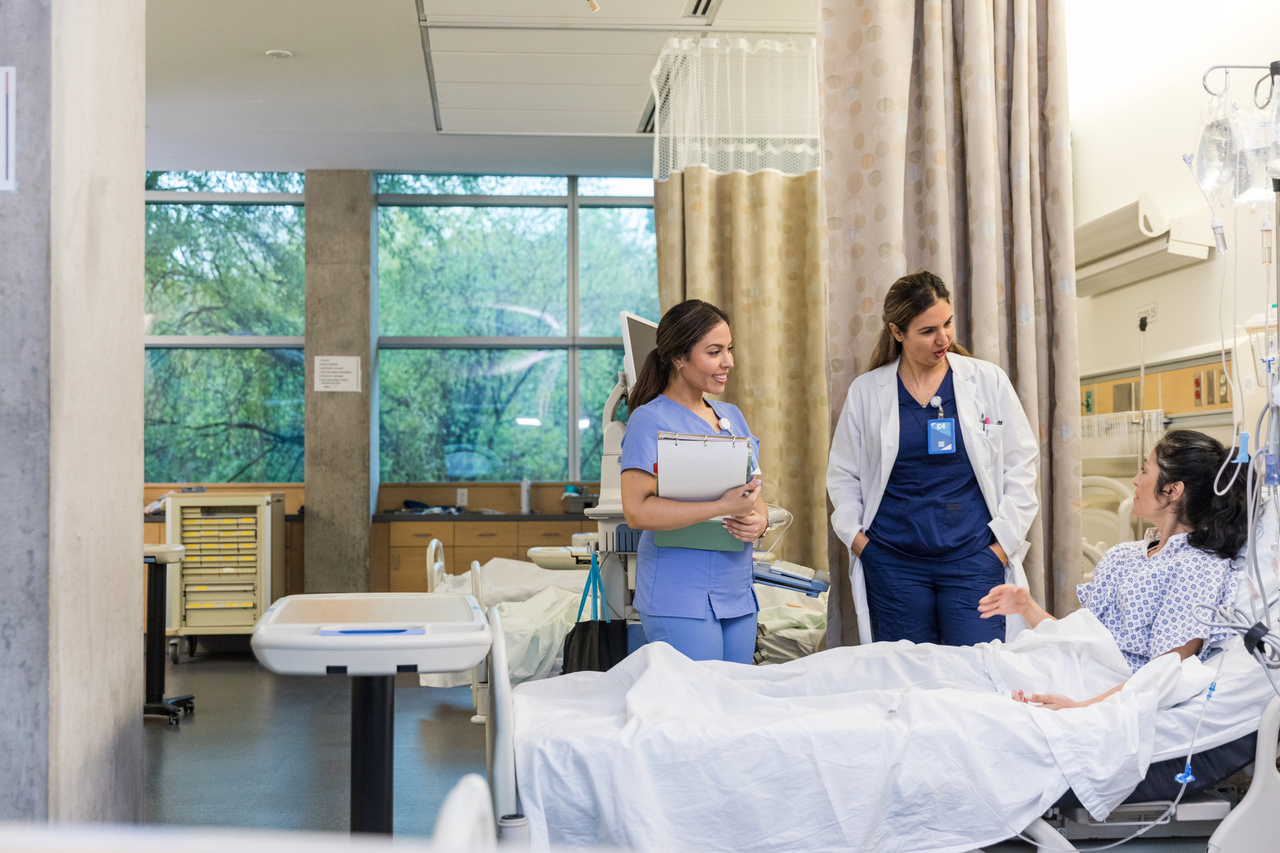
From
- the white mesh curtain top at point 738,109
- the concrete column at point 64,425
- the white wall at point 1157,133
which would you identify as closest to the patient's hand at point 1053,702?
the white wall at point 1157,133

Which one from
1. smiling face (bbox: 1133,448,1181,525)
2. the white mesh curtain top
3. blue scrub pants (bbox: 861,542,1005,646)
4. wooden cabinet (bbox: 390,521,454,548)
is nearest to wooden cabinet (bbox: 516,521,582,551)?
wooden cabinet (bbox: 390,521,454,548)

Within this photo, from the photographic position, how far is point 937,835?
1.95m

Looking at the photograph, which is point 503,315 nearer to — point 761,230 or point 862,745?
point 761,230

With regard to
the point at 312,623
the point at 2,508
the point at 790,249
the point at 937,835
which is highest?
the point at 790,249

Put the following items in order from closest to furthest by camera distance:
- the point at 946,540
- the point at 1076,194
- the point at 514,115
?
1. the point at 946,540
2. the point at 1076,194
3. the point at 514,115

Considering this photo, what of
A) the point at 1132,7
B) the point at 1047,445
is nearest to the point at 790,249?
the point at 1047,445

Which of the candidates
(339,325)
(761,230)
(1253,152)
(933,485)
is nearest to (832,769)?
(933,485)

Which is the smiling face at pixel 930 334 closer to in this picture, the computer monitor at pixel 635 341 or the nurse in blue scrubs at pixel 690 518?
the nurse in blue scrubs at pixel 690 518

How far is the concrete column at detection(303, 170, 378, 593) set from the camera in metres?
6.86

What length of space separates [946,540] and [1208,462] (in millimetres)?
637

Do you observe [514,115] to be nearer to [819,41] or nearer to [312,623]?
[819,41]

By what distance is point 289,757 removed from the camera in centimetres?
374

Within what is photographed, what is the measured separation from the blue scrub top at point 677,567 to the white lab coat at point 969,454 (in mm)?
458

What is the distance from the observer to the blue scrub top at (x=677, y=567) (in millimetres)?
2449
